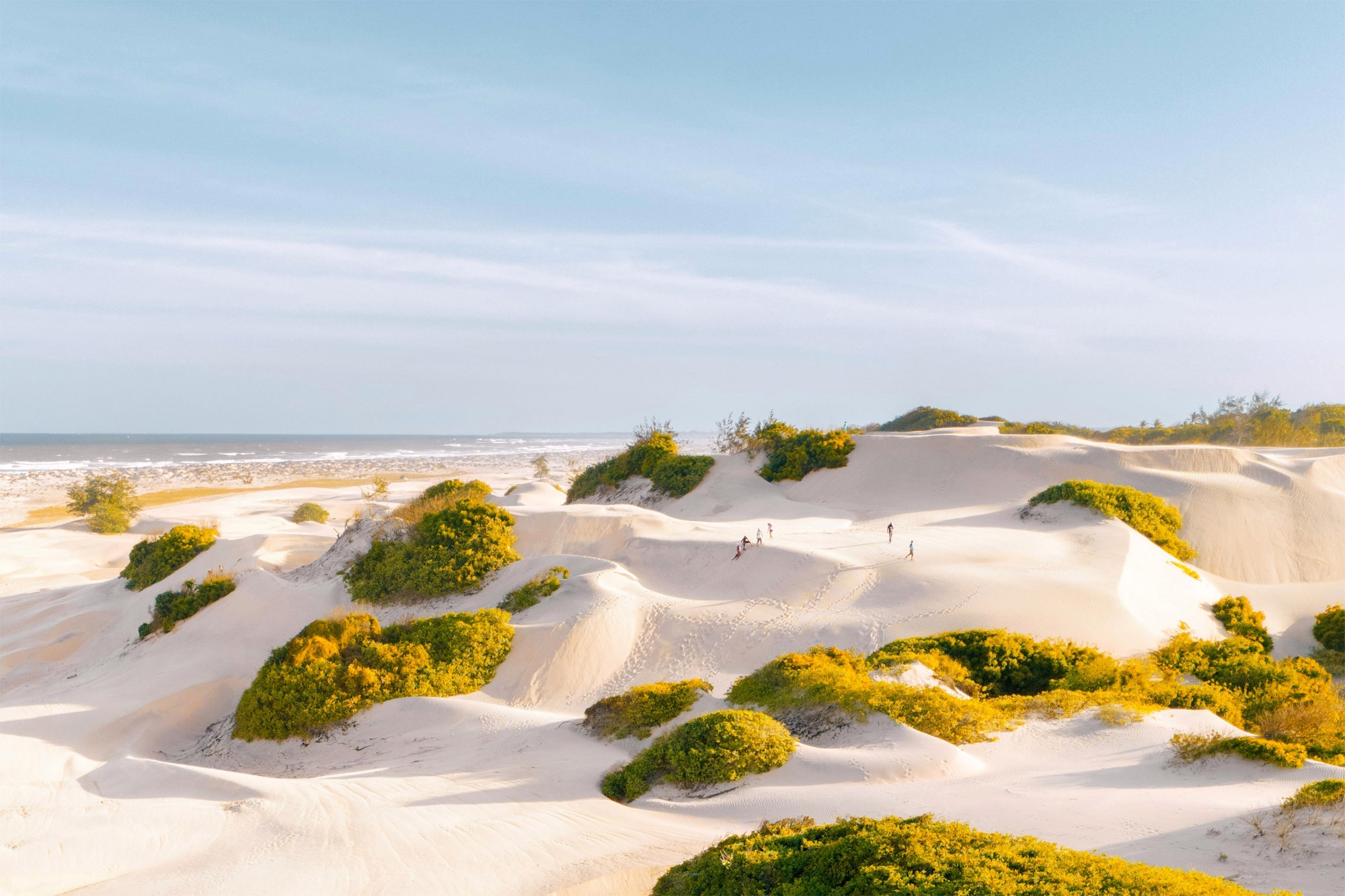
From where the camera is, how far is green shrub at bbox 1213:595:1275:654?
15641mm

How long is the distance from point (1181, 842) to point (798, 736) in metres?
4.59

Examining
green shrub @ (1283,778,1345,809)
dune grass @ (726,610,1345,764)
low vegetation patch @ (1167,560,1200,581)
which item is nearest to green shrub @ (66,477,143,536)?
dune grass @ (726,610,1345,764)

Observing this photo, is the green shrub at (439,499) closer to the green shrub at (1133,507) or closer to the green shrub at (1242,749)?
the green shrub at (1242,749)

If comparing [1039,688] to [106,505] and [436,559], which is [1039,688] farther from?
[106,505]

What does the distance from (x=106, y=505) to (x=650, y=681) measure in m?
32.6

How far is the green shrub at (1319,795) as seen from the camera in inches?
226

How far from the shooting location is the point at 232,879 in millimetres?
6629

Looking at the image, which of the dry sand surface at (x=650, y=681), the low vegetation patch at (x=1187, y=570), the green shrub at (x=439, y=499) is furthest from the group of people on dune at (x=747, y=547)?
the green shrub at (x=439, y=499)

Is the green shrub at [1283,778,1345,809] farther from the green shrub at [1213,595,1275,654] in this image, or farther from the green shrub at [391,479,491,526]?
the green shrub at [391,479,491,526]

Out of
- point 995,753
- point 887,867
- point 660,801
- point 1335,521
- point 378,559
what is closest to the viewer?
point 887,867

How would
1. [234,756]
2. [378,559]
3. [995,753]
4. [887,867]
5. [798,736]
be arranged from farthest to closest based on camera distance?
1. [378,559]
2. [234,756]
3. [798,736]
4. [995,753]
5. [887,867]

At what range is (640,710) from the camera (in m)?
10.5

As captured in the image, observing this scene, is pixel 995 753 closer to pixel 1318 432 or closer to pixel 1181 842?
pixel 1181 842

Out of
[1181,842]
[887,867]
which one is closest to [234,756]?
[887,867]
